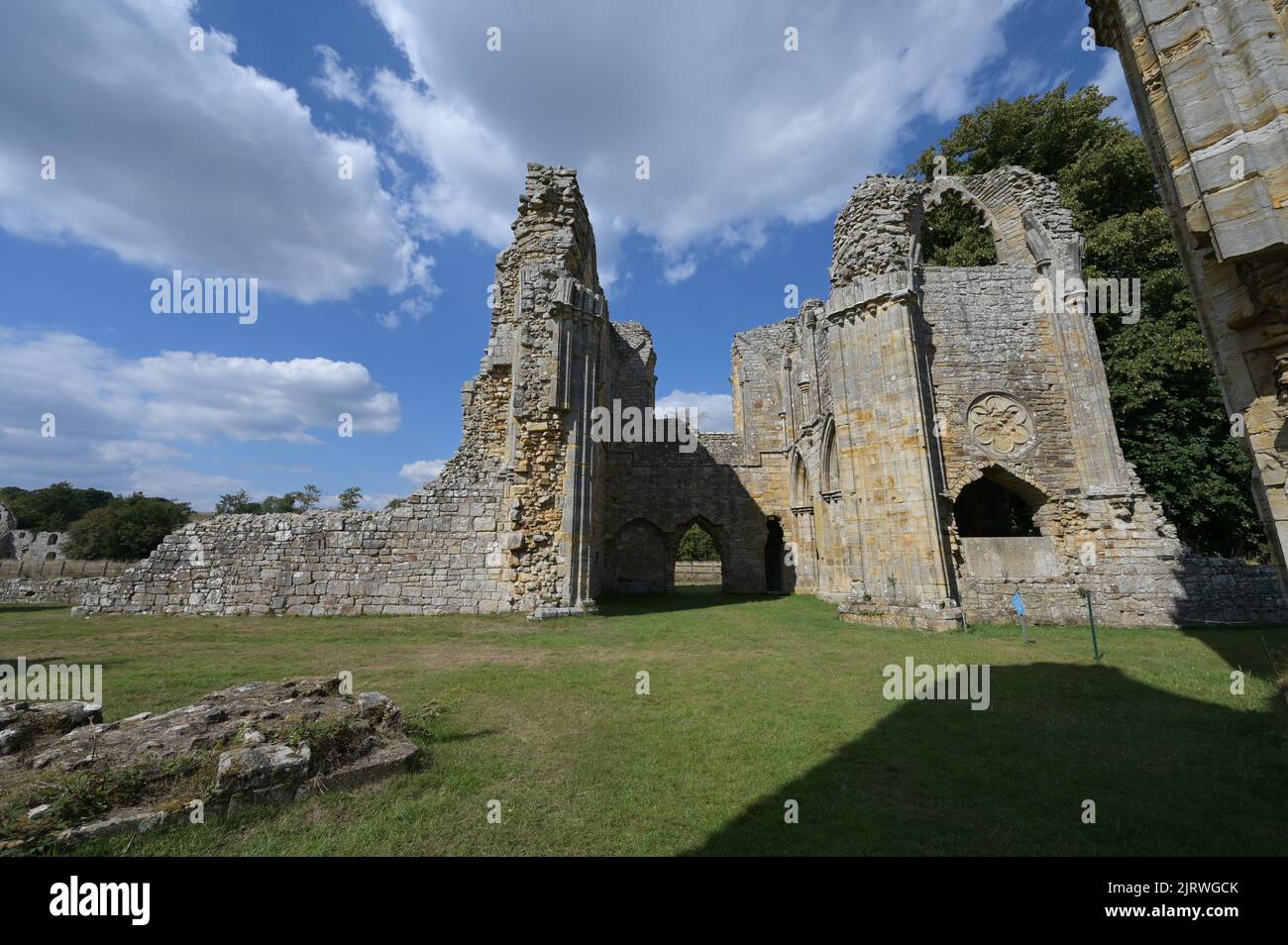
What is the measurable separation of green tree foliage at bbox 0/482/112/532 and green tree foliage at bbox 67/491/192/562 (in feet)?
31.5

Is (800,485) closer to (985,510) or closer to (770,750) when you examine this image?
(985,510)

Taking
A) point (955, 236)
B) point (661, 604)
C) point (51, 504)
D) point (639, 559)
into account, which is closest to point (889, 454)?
point (661, 604)

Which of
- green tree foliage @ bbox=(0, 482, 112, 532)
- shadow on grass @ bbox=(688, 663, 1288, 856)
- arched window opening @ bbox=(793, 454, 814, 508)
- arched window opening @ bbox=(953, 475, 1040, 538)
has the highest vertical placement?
green tree foliage @ bbox=(0, 482, 112, 532)

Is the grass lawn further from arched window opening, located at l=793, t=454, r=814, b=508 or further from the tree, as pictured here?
the tree

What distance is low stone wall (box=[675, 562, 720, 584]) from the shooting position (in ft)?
109

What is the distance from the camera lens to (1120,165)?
17250 millimetres

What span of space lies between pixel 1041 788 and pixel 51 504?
6804cm

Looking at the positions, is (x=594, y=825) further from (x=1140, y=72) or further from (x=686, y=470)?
(x=686, y=470)

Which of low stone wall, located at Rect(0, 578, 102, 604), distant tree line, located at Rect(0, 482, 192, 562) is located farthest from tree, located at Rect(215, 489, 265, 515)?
low stone wall, located at Rect(0, 578, 102, 604)

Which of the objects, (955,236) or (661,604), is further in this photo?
(955,236)

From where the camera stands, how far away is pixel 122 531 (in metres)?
34.6

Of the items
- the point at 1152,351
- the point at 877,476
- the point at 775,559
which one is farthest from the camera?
the point at 775,559

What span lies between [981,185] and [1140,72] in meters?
13.8

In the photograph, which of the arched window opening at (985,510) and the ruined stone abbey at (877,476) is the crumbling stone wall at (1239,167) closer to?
the ruined stone abbey at (877,476)
